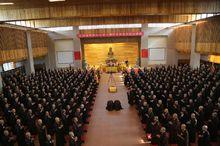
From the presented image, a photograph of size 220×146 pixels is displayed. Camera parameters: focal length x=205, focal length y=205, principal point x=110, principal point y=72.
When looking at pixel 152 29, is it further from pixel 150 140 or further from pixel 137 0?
pixel 150 140

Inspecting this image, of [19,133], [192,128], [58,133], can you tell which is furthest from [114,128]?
[19,133]

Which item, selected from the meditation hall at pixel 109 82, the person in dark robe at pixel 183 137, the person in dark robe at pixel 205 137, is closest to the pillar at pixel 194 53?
the meditation hall at pixel 109 82

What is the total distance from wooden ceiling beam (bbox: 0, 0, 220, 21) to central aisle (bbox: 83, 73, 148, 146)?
6.10 m

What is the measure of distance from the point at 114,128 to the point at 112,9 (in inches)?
289

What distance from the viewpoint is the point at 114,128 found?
399 inches

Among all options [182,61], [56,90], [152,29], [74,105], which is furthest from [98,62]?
[74,105]

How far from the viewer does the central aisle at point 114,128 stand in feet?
29.0

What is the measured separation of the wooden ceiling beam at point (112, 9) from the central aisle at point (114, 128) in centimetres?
610

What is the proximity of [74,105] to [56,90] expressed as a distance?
3286 millimetres

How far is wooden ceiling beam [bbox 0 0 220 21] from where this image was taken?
1299 centimetres

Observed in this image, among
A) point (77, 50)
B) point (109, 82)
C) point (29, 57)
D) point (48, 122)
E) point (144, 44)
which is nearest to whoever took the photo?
point (48, 122)

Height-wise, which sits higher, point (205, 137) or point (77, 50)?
point (77, 50)

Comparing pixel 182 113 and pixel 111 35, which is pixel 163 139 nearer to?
pixel 182 113

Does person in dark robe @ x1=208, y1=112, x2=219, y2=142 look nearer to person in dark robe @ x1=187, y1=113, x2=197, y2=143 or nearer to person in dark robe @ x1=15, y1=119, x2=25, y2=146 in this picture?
person in dark robe @ x1=187, y1=113, x2=197, y2=143
